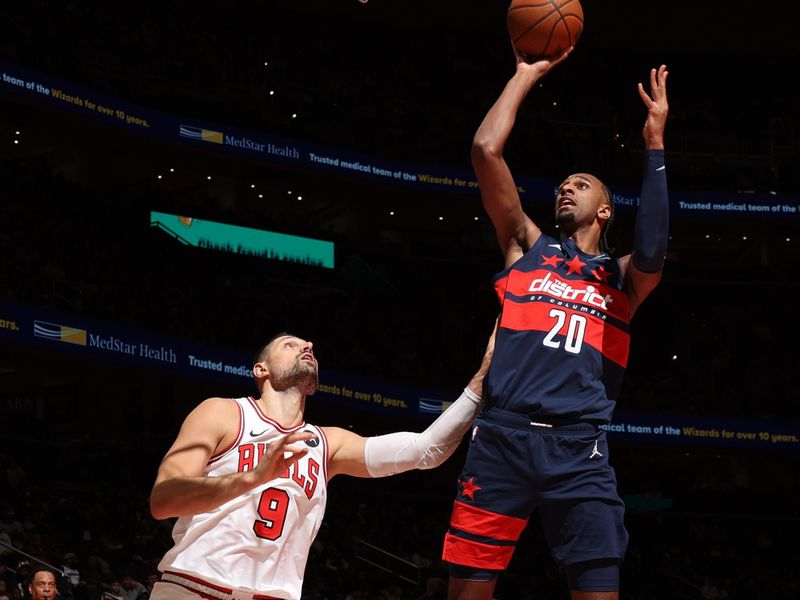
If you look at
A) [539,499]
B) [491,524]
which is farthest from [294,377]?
[539,499]

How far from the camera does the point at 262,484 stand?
429 cm

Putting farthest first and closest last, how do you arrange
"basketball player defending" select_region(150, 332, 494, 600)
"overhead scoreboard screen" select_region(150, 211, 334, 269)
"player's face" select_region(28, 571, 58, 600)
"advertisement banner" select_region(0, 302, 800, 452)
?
"overhead scoreboard screen" select_region(150, 211, 334, 269), "advertisement banner" select_region(0, 302, 800, 452), "player's face" select_region(28, 571, 58, 600), "basketball player defending" select_region(150, 332, 494, 600)

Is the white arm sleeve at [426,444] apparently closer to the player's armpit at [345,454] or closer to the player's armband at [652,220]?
the player's armpit at [345,454]

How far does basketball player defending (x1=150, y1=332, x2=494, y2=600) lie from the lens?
14.6 feet

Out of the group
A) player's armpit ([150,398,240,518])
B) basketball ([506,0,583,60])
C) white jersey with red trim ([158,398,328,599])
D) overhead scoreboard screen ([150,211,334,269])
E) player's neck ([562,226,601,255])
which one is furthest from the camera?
overhead scoreboard screen ([150,211,334,269])

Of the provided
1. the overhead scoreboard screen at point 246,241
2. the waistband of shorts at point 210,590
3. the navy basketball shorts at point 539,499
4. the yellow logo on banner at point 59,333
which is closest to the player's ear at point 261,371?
the waistband of shorts at point 210,590

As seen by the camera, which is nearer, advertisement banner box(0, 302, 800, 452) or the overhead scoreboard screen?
advertisement banner box(0, 302, 800, 452)

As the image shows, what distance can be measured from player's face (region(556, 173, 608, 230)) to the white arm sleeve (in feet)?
2.79

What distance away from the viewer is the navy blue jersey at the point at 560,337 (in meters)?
4.61

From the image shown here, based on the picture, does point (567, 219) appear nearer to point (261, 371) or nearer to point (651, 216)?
point (651, 216)

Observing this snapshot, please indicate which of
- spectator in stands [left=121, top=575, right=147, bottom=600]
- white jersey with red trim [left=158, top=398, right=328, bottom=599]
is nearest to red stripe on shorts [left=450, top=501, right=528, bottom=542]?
white jersey with red trim [left=158, top=398, right=328, bottom=599]

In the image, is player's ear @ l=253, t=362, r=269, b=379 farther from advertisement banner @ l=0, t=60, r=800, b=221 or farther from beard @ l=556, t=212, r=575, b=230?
advertisement banner @ l=0, t=60, r=800, b=221

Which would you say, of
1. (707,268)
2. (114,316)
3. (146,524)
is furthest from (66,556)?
(707,268)

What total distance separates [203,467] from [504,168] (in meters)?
1.75
